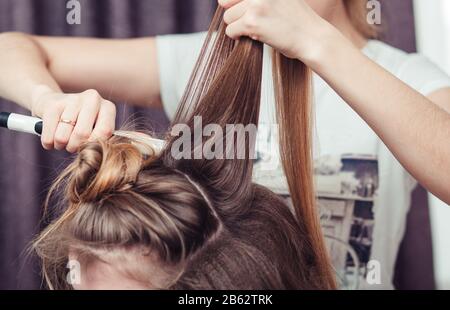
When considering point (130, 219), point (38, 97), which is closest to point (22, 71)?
point (38, 97)

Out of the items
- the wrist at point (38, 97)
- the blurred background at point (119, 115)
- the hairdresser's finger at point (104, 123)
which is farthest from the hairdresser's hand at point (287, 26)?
the blurred background at point (119, 115)

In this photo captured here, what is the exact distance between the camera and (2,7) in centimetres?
125

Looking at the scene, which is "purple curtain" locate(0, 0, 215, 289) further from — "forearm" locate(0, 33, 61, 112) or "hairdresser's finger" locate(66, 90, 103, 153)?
"hairdresser's finger" locate(66, 90, 103, 153)

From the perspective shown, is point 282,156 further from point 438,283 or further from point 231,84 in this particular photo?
point 438,283

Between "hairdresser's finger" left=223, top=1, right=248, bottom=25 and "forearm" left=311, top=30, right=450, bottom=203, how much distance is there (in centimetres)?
10

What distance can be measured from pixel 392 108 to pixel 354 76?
6 cm

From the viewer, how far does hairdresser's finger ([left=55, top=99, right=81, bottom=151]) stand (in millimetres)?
650

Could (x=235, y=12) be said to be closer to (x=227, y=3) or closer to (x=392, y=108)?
(x=227, y=3)

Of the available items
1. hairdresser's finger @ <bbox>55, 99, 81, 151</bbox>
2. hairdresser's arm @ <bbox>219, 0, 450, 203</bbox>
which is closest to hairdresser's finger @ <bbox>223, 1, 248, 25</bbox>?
hairdresser's arm @ <bbox>219, 0, 450, 203</bbox>

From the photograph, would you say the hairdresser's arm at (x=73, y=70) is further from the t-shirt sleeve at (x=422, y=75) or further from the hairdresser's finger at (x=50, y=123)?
the t-shirt sleeve at (x=422, y=75)

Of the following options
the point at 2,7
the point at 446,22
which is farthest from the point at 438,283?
the point at 2,7

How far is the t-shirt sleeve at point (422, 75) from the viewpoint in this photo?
0.90 meters

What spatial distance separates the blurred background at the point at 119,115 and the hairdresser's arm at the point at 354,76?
0.64 m
